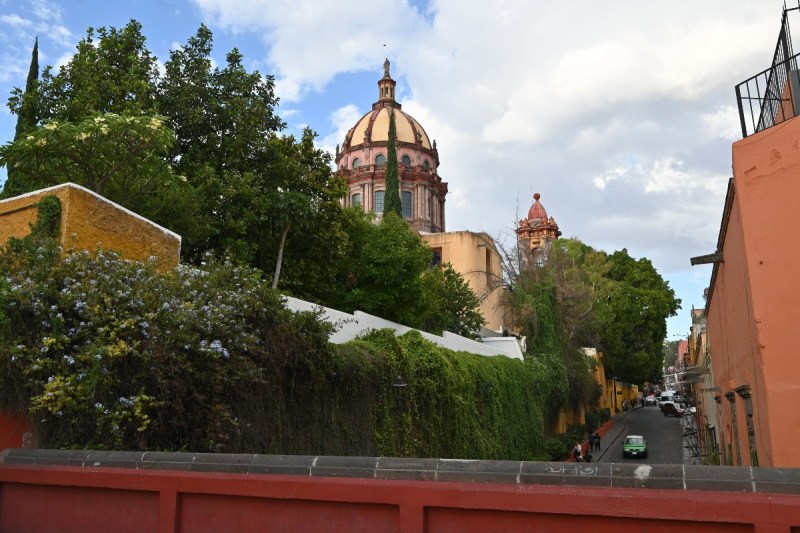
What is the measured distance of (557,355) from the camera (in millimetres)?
29938

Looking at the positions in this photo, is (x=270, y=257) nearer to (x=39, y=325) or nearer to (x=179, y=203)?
(x=179, y=203)

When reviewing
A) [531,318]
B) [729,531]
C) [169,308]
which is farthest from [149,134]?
[531,318]

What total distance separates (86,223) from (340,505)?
625cm

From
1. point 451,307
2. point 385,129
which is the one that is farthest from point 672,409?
point 385,129

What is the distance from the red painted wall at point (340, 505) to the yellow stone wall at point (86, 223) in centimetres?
384

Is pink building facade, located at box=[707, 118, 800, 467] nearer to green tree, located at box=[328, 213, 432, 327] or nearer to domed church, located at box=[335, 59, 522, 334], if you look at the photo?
green tree, located at box=[328, 213, 432, 327]

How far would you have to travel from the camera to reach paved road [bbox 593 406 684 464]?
96.6 feet

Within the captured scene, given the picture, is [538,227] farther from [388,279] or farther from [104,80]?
[104,80]

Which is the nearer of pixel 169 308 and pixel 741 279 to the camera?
pixel 169 308

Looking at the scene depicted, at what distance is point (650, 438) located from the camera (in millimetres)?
36875

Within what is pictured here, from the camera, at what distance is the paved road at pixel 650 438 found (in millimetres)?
29438

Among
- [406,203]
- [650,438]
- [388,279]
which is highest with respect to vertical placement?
[406,203]

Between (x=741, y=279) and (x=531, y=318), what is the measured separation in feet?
66.5

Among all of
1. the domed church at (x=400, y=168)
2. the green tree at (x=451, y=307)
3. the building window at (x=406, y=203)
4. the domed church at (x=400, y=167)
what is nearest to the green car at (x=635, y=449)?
the green tree at (x=451, y=307)
